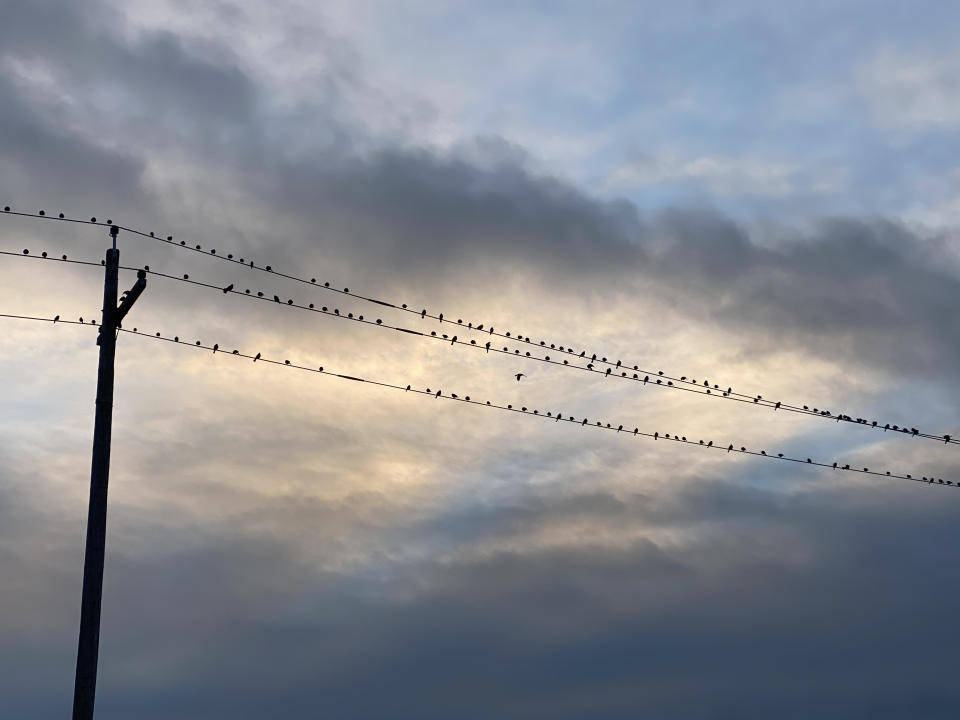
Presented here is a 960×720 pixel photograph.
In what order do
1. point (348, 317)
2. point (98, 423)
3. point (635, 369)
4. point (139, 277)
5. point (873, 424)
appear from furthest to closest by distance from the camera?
point (873, 424)
point (635, 369)
point (348, 317)
point (139, 277)
point (98, 423)

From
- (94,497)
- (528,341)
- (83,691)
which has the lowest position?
(83,691)

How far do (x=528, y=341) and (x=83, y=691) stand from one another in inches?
554

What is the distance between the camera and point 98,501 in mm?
19953

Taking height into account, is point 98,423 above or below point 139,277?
below

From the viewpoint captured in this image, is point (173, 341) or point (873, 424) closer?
point (173, 341)

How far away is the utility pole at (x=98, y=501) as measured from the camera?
19.2m

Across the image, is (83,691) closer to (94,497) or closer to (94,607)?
(94,607)

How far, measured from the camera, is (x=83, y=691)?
1914 centimetres

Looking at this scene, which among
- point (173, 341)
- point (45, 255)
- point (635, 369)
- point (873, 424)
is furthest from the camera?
point (873, 424)

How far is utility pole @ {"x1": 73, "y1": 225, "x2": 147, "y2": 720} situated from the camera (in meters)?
19.2

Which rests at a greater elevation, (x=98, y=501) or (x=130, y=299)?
(x=130, y=299)

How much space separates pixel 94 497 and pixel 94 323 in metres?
4.38

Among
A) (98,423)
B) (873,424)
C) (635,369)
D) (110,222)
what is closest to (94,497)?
(98,423)

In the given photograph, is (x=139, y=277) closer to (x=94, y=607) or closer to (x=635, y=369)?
(x=94, y=607)
